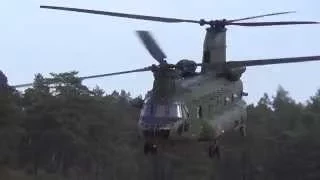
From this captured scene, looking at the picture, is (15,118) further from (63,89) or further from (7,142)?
(63,89)

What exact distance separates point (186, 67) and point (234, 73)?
116 inches

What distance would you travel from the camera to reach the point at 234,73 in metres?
35.0

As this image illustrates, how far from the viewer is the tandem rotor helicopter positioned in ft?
96.8

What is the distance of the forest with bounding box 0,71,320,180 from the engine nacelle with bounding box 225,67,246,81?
94.2 ft

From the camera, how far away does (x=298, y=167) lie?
9519 centimetres

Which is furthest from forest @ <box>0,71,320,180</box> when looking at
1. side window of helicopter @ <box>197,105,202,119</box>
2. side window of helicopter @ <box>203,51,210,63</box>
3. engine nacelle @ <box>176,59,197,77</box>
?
side window of helicopter @ <box>197,105,202,119</box>

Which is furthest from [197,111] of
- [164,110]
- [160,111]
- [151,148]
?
[151,148]

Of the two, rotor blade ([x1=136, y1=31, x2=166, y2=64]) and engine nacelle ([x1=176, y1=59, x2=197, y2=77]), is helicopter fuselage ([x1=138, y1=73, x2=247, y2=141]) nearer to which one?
engine nacelle ([x1=176, y1=59, x2=197, y2=77])

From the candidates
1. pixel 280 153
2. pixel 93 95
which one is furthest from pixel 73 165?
pixel 280 153

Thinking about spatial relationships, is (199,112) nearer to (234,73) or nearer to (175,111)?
(175,111)

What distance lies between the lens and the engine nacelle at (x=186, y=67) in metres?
32.4

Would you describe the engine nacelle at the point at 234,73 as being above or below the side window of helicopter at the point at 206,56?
below

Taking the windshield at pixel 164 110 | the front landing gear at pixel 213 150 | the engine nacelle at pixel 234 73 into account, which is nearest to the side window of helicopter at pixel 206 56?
the engine nacelle at pixel 234 73

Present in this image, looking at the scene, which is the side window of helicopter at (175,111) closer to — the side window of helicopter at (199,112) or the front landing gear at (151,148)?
the front landing gear at (151,148)
